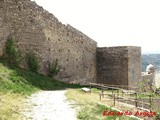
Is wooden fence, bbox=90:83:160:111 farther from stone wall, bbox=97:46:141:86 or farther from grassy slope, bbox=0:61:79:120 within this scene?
stone wall, bbox=97:46:141:86

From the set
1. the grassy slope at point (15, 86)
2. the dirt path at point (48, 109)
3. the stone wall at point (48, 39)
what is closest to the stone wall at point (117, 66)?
the stone wall at point (48, 39)

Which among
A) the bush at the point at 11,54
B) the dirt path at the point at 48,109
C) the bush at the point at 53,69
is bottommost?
the dirt path at the point at 48,109

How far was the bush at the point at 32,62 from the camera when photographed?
69.0 ft

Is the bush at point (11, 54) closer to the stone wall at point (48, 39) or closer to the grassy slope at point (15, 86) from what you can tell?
the stone wall at point (48, 39)

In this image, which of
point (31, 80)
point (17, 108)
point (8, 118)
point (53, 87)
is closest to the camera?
point (8, 118)

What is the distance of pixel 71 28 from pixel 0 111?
16227mm

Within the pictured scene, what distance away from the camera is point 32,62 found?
69.2 ft

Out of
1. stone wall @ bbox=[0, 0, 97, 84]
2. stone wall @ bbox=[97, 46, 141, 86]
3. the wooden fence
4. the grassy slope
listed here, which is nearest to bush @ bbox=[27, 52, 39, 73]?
stone wall @ bbox=[0, 0, 97, 84]

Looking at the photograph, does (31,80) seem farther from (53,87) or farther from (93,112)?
(93,112)

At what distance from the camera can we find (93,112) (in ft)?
37.8

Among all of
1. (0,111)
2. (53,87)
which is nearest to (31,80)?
(53,87)

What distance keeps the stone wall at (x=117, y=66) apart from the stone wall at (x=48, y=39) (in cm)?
76

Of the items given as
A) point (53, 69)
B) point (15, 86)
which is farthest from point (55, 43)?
point (15, 86)

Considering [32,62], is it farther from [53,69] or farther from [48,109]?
[48,109]
